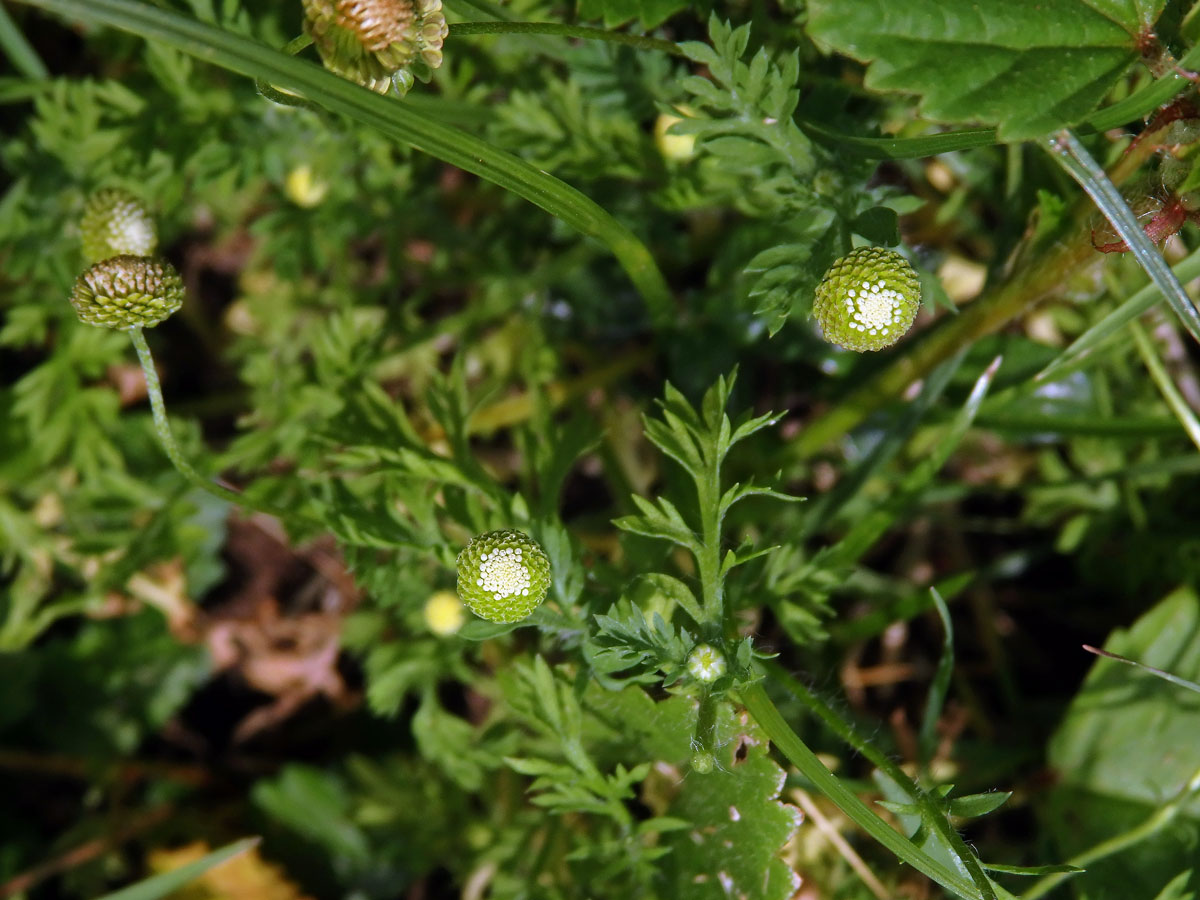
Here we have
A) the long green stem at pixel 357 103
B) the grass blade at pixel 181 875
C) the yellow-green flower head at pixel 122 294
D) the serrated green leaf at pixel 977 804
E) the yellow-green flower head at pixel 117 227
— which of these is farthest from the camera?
the yellow-green flower head at pixel 117 227

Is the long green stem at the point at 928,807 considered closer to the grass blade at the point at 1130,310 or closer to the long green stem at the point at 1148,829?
the long green stem at the point at 1148,829

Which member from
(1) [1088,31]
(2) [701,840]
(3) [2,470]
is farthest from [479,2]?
(3) [2,470]

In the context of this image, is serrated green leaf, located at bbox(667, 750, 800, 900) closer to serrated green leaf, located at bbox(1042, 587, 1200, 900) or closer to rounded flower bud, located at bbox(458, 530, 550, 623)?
rounded flower bud, located at bbox(458, 530, 550, 623)

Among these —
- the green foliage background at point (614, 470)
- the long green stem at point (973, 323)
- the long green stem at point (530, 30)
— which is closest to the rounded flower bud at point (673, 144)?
the green foliage background at point (614, 470)

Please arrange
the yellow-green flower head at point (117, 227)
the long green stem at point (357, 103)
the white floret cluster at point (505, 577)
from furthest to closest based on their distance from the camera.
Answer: the yellow-green flower head at point (117, 227)
the white floret cluster at point (505, 577)
the long green stem at point (357, 103)

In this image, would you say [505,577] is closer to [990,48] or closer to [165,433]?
[165,433]

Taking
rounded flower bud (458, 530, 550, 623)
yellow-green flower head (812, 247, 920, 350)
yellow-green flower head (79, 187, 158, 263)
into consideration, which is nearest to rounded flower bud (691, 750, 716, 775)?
rounded flower bud (458, 530, 550, 623)
